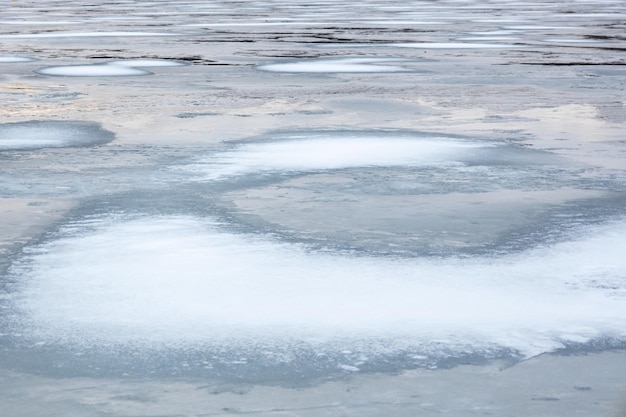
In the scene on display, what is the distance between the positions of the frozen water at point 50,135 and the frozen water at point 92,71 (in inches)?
78.7

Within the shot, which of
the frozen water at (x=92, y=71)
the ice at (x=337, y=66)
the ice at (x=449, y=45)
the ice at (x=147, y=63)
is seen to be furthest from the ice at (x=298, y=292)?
the ice at (x=449, y=45)

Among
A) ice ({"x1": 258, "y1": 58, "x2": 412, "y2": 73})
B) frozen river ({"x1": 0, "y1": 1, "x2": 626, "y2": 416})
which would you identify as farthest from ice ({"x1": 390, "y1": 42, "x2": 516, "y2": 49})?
frozen river ({"x1": 0, "y1": 1, "x2": 626, "y2": 416})

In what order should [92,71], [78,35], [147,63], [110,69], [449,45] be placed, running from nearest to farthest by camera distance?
1. [92,71]
2. [110,69]
3. [147,63]
4. [449,45]
5. [78,35]

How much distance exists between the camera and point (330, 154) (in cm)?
383

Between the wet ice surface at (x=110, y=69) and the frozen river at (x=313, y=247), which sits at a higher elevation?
the frozen river at (x=313, y=247)

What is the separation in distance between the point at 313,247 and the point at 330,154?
1278 mm

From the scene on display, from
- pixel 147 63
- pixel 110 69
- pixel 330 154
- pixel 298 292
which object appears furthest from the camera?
pixel 147 63

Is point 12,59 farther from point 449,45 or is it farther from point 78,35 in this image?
point 449,45

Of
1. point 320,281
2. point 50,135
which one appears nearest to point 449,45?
point 50,135

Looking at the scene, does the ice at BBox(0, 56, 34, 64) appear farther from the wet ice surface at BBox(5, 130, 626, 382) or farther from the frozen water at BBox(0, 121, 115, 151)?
the wet ice surface at BBox(5, 130, 626, 382)

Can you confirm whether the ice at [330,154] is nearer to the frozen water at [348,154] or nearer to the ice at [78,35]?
the frozen water at [348,154]

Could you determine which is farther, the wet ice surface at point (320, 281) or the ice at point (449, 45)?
the ice at point (449, 45)

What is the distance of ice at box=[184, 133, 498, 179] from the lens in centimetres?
358

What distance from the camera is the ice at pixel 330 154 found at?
3582mm
